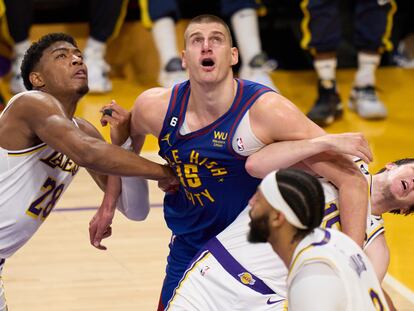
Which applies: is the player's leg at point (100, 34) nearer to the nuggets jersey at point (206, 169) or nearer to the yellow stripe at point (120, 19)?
the yellow stripe at point (120, 19)

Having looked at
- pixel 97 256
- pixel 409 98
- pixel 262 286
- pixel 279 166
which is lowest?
pixel 409 98

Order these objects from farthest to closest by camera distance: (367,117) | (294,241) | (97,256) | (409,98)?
(409,98) < (367,117) < (97,256) < (294,241)

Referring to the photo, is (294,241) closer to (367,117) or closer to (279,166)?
(279,166)

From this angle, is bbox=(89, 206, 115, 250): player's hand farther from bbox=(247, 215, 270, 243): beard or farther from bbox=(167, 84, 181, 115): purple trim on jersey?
bbox=(247, 215, 270, 243): beard

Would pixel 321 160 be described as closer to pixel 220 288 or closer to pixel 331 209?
pixel 331 209

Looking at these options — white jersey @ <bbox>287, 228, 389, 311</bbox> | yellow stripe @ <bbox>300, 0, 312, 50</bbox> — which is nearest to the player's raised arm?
white jersey @ <bbox>287, 228, 389, 311</bbox>

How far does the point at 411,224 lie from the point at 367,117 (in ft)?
7.30

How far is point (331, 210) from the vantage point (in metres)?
5.11

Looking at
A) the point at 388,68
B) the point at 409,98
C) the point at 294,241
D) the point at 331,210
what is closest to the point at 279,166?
the point at 331,210

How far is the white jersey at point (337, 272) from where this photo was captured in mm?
3693

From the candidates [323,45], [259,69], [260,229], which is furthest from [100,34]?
[260,229]

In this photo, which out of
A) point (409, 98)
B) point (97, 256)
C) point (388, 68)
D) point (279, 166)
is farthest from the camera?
point (388, 68)

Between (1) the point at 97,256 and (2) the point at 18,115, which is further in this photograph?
(1) the point at 97,256

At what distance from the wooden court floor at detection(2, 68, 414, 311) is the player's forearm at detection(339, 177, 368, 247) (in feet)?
5.46
